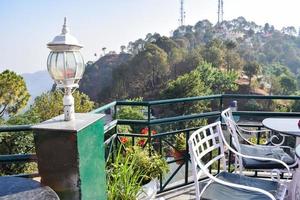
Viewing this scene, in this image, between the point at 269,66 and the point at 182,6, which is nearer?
the point at 269,66

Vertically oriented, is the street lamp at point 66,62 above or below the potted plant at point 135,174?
above

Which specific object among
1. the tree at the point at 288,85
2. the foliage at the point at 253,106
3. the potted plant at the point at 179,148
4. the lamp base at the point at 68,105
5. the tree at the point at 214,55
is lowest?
the foliage at the point at 253,106

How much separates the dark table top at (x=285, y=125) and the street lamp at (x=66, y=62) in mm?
1655

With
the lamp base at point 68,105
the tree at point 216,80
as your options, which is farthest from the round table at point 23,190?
the tree at point 216,80

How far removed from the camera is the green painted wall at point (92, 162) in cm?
154

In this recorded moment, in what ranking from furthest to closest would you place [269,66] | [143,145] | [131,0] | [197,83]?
[269,66] < [197,83] < [131,0] < [143,145]

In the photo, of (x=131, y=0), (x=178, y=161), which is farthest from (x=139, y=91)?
(x=178, y=161)

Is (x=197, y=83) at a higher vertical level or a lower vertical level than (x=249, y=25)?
lower

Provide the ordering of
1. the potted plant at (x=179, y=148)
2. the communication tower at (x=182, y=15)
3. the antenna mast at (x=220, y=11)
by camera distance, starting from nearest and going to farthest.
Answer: the potted plant at (x=179, y=148), the communication tower at (x=182, y=15), the antenna mast at (x=220, y=11)

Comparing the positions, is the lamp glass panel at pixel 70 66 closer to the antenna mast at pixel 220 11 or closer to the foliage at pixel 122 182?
the foliage at pixel 122 182

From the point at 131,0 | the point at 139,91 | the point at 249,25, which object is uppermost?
the point at 249,25

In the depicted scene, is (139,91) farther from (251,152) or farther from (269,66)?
(251,152)

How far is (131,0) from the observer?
11617 mm

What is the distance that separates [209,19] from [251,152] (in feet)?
199
